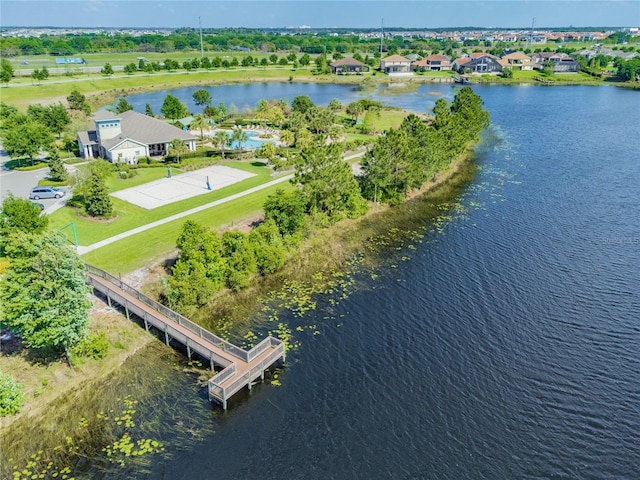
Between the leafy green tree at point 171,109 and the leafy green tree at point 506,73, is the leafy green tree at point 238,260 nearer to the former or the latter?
the leafy green tree at point 171,109

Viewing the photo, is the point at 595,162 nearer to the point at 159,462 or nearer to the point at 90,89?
the point at 159,462

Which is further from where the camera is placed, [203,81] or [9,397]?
[203,81]

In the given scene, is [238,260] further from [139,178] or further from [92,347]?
[139,178]

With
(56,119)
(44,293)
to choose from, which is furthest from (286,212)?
(56,119)

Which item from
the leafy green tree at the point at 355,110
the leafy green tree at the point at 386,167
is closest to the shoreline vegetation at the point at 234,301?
the leafy green tree at the point at 386,167

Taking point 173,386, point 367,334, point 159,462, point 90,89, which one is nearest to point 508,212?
point 367,334

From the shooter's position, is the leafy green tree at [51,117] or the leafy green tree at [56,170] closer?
the leafy green tree at [56,170]

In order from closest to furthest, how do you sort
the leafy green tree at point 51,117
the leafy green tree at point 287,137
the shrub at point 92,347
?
the shrub at point 92,347, the leafy green tree at point 287,137, the leafy green tree at point 51,117
